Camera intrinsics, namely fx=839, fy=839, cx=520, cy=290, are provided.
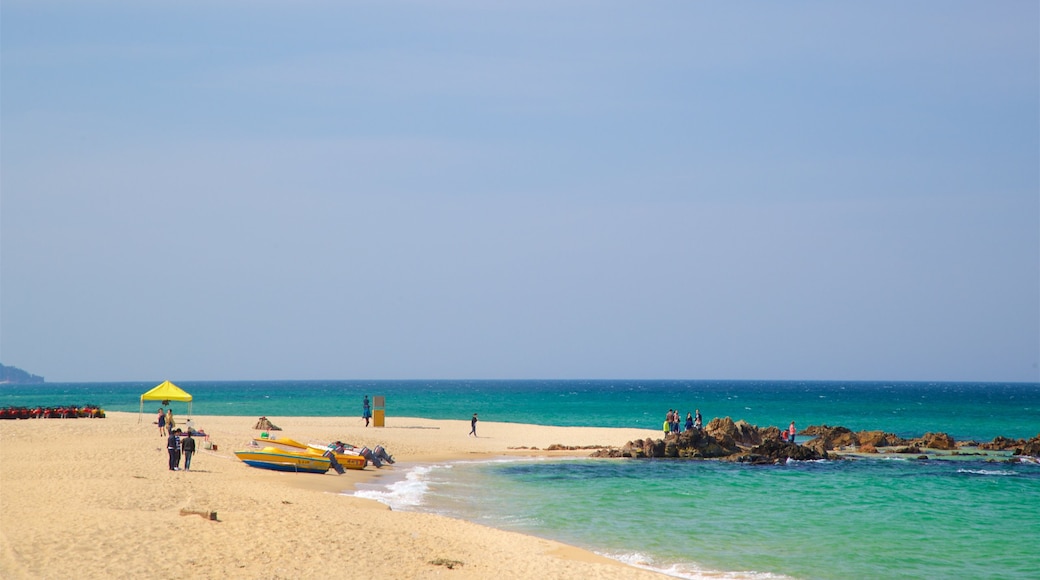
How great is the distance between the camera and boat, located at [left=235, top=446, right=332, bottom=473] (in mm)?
29891

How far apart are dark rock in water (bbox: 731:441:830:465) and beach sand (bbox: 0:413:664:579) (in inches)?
760

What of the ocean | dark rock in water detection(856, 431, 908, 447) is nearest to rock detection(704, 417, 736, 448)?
the ocean

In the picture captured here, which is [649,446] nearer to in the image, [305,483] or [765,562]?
[305,483]

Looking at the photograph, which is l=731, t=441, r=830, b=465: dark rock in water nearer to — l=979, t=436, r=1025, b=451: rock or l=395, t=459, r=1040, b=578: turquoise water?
l=395, t=459, r=1040, b=578: turquoise water

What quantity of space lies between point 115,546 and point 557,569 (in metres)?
8.31

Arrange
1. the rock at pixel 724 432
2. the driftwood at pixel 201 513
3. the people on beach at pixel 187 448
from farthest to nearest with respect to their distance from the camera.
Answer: the rock at pixel 724 432 < the people on beach at pixel 187 448 < the driftwood at pixel 201 513

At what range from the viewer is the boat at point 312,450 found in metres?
30.8

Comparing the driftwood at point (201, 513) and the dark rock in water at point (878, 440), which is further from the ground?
the driftwood at point (201, 513)

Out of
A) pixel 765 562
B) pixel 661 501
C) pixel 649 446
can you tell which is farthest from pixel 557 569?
pixel 649 446

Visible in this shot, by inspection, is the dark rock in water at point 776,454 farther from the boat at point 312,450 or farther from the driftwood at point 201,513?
the driftwood at point 201,513

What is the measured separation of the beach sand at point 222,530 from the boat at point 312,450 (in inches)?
45.7

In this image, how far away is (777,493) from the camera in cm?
3009

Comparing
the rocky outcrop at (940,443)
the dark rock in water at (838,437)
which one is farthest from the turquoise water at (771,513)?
the dark rock in water at (838,437)

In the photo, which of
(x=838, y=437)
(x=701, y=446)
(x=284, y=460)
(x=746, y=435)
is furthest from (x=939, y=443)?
(x=284, y=460)
